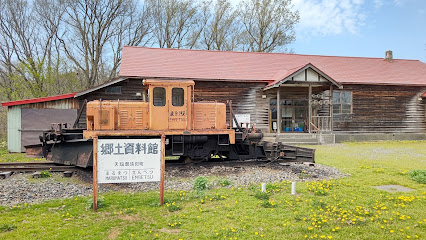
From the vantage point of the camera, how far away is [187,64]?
66.2ft

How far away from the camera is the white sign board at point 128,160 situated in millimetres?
5504

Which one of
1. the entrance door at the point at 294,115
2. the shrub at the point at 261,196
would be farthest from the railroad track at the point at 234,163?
the entrance door at the point at 294,115

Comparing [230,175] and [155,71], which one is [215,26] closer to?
[155,71]

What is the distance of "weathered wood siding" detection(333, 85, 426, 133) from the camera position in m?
20.9

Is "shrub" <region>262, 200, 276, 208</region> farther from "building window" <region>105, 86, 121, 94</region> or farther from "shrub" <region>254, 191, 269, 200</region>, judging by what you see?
"building window" <region>105, 86, 121, 94</region>

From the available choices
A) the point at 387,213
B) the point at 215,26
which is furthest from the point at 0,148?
the point at 215,26

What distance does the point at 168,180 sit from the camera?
7.84 metres

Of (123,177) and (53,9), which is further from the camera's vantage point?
(53,9)

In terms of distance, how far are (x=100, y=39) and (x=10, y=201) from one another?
2814 centimetres

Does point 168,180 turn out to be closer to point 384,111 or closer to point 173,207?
point 173,207

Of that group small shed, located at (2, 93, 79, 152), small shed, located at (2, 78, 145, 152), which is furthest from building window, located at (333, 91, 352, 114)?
small shed, located at (2, 93, 79, 152)

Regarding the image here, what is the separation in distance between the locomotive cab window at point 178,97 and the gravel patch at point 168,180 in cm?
212

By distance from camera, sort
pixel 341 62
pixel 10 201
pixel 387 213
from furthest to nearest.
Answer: pixel 341 62 < pixel 10 201 < pixel 387 213

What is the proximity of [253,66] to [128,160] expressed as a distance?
671 inches
